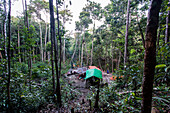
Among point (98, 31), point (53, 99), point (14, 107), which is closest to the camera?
point (14, 107)

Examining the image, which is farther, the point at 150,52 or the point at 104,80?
the point at 104,80

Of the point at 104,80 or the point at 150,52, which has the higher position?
the point at 150,52

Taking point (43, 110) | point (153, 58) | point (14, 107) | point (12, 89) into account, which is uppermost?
point (153, 58)

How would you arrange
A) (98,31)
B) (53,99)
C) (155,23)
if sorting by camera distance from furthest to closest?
(98,31), (53,99), (155,23)

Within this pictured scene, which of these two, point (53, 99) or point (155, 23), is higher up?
point (155, 23)

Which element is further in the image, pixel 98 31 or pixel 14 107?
pixel 98 31

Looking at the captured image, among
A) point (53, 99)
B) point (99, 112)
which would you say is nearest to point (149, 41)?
point (99, 112)

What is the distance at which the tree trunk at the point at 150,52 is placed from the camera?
1.08 m

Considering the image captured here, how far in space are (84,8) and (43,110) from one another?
723 inches

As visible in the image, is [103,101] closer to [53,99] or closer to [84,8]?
[53,99]

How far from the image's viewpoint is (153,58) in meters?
1.11

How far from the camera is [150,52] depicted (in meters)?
1.11

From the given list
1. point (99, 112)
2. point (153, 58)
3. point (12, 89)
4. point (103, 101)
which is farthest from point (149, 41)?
point (12, 89)

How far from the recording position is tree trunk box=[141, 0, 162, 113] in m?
1.08
